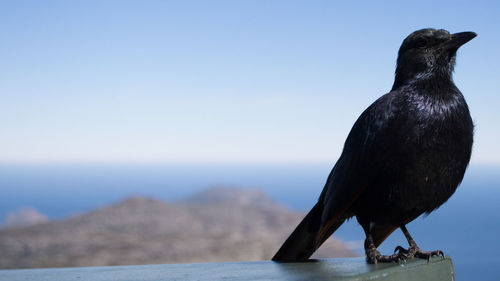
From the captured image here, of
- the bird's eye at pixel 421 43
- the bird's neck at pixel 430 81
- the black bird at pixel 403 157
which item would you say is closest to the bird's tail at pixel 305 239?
the black bird at pixel 403 157

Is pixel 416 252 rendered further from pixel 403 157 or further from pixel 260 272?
pixel 260 272

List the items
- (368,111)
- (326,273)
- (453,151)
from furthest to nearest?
(368,111) < (453,151) < (326,273)

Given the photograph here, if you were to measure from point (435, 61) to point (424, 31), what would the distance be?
0.26 m

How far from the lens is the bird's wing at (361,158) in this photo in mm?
3723

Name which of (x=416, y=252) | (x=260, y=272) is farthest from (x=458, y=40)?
(x=260, y=272)

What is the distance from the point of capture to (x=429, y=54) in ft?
13.4

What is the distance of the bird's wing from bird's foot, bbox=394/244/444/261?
450mm

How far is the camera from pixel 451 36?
13.6ft

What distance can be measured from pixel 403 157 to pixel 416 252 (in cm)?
60

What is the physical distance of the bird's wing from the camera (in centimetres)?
372

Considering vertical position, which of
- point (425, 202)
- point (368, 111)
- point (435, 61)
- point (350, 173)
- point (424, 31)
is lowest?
point (425, 202)

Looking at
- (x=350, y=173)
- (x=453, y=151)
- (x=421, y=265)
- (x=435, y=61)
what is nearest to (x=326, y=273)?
(x=421, y=265)

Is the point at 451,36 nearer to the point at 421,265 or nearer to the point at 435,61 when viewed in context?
the point at 435,61

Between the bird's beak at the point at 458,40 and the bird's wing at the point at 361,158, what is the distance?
59 centimetres
